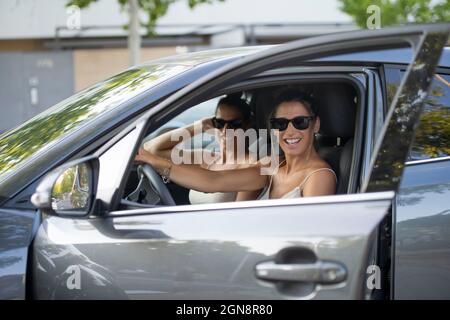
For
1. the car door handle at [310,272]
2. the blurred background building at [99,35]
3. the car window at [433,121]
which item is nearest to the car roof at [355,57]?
the car window at [433,121]

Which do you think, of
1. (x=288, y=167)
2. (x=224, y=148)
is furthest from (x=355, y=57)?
(x=224, y=148)

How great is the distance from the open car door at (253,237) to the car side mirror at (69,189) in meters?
0.06

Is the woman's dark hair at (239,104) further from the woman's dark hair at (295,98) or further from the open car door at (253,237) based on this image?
the open car door at (253,237)

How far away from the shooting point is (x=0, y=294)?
2230 millimetres

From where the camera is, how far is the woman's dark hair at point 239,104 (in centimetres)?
329

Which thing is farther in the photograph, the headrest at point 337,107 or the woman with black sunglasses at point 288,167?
the headrest at point 337,107

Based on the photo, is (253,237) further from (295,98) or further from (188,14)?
(188,14)

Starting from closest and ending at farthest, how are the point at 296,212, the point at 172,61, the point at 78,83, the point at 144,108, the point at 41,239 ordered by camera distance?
the point at 296,212 → the point at 41,239 → the point at 144,108 → the point at 172,61 → the point at 78,83

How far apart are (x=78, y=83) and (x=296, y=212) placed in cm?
1748

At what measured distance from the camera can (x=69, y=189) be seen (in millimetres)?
2412

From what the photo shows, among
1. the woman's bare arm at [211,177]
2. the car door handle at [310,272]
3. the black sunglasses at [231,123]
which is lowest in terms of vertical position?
the car door handle at [310,272]

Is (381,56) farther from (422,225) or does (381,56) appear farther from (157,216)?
(157,216)

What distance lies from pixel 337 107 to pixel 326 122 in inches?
4.1

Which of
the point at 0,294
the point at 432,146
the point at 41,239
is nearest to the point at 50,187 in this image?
the point at 41,239
